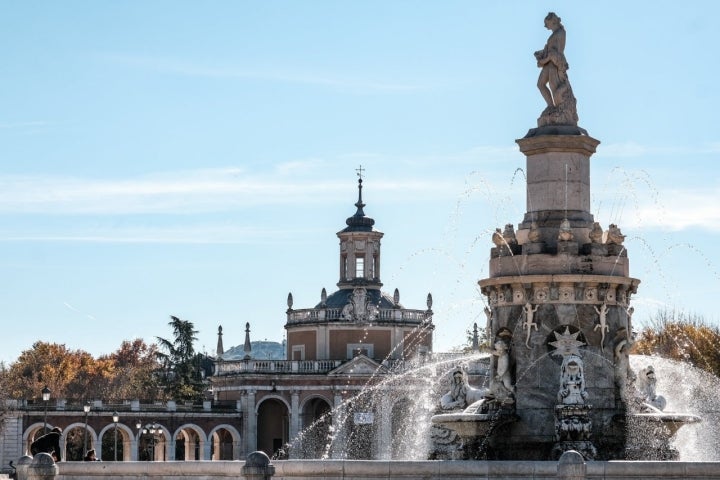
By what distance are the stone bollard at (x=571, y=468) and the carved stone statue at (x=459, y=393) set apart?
7460mm

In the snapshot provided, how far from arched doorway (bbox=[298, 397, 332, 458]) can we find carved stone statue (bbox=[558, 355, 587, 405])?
66868mm

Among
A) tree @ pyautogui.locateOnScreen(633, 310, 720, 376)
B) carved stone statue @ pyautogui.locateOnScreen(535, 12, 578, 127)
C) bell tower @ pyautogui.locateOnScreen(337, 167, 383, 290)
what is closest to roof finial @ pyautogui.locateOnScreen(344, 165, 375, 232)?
bell tower @ pyautogui.locateOnScreen(337, 167, 383, 290)

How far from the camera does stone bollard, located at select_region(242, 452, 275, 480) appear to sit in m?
23.8

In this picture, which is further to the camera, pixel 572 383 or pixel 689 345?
pixel 689 345

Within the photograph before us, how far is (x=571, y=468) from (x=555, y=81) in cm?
979

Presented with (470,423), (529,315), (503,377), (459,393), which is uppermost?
(529,315)

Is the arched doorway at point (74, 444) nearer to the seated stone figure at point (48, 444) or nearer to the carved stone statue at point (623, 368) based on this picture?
the seated stone figure at point (48, 444)

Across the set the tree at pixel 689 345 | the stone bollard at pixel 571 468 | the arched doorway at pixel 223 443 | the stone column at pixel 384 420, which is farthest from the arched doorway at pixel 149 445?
the stone bollard at pixel 571 468

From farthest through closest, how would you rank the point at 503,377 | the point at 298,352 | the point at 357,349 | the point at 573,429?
1. the point at 298,352
2. the point at 357,349
3. the point at 503,377
4. the point at 573,429

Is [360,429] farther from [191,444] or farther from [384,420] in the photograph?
[191,444]

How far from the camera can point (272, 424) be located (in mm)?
106625

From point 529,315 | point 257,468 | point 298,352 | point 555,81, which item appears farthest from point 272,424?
point 257,468

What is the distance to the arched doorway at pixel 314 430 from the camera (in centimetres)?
9606

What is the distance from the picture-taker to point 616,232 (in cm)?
2911
